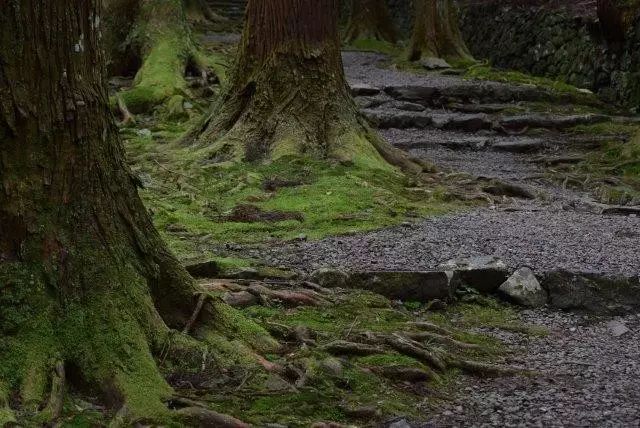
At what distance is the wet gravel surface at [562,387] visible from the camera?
4.29 metres

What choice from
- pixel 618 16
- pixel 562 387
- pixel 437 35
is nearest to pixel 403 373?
pixel 562 387

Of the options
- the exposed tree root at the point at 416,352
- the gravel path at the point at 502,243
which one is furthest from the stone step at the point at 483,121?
the exposed tree root at the point at 416,352

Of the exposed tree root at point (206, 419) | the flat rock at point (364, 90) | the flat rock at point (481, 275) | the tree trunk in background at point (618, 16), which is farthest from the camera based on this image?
the flat rock at point (364, 90)

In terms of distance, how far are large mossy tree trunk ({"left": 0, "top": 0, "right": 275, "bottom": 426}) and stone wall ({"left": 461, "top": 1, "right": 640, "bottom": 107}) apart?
46.6 feet

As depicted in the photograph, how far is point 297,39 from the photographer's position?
994 centimetres

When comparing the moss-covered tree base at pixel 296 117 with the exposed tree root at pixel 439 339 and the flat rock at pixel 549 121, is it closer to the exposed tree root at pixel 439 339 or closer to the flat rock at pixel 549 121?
the exposed tree root at pixel 439 339

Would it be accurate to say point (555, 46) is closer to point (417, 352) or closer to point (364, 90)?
point (364, 90)

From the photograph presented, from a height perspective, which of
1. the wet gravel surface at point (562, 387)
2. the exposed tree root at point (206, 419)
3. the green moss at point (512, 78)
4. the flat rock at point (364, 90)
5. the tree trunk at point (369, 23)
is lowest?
the wet gravel surface at point (562, 387)

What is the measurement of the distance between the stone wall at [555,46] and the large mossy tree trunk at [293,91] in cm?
844

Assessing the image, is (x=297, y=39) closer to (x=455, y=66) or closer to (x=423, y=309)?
(x=423, y=309)

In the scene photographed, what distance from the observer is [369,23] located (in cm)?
2669

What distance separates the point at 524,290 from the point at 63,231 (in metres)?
3.67

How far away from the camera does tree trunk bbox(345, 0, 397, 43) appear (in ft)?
86.2

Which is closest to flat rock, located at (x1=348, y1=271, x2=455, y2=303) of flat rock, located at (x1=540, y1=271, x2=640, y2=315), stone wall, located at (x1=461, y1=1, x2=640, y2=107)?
flat rock, located at (x1=540, y1=271, x2=640, y2=315)
